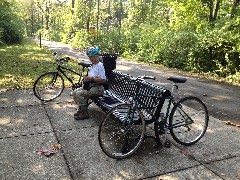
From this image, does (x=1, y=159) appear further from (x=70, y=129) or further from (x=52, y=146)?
(x=70, y=129)

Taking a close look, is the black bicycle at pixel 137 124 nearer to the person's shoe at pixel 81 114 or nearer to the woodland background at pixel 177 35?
the person's shoe at pixel 81 114

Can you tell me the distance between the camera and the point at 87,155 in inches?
175

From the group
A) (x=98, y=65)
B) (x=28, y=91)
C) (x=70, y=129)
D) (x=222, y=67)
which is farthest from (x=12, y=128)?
(x=222, y=67)

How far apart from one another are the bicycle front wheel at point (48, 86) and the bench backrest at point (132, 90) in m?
1.66

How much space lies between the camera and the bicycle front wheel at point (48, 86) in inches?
284

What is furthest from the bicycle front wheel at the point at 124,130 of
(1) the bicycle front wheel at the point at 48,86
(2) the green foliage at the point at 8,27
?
(2) the green foliage at the point at 8,27

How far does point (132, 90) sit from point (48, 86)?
2892mm

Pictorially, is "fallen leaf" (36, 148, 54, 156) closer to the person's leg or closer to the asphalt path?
the person's leg

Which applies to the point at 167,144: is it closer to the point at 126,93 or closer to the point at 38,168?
the point at 126,93

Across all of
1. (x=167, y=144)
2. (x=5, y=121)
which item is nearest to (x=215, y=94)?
(x=167, y=144)

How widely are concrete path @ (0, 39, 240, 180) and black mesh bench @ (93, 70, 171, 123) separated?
55 cm

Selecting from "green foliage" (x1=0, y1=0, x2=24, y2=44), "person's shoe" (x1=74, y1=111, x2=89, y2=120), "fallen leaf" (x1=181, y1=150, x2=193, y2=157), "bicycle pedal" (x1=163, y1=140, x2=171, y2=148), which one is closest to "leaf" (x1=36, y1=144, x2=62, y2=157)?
"person's shoe" (x1=74, y1=111, x2=89, y2=120)

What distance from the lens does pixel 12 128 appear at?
5422 mm

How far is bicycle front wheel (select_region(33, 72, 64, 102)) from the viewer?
721cm
